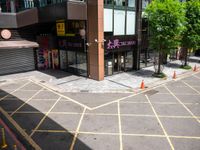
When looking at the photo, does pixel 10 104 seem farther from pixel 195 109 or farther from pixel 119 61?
pixel 195 109

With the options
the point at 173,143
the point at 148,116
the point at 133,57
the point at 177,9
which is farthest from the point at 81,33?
the point at 173,143

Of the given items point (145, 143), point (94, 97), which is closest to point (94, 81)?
point (94, 97)

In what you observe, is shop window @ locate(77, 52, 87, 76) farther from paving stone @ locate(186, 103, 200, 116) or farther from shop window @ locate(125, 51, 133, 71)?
paving stone @ locate(186, 103, 200, 116)

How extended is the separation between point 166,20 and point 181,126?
12659 millimetres

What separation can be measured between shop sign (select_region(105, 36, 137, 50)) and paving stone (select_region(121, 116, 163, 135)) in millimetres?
10394

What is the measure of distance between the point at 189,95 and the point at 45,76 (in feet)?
52.1

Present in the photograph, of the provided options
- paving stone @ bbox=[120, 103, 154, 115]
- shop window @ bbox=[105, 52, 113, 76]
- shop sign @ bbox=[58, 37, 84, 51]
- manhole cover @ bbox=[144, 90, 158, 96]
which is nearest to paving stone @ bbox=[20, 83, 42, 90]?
shop sign @ bbox=[58, 37, 84, 51]

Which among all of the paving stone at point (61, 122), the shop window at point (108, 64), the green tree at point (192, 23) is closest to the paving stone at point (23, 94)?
the paving stone at point (61, 122)

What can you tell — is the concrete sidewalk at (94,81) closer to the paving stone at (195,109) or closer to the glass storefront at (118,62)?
the glass storefront at (118,62)

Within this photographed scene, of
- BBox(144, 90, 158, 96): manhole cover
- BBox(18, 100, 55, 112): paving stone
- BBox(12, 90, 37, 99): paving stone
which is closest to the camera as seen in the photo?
BBox(18, 100, 55, 112): paving stone

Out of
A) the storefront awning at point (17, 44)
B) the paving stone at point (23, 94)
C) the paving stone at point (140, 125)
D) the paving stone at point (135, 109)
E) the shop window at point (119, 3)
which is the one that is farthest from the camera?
the storefront awning at point (17, 44)

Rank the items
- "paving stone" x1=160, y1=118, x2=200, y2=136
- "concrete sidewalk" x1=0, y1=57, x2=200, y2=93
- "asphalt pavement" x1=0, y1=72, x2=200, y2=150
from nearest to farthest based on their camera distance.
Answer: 1. "asphalt pavement" x1=0, y1=72, x2=200, y2=150
2. "paving stone" x1=160, y1=118, x2=200, y2=136
3. "concrete sidewalk" x1=0, y1=57, x2=200, y2=93

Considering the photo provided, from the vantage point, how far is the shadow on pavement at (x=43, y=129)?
9758 millimetres

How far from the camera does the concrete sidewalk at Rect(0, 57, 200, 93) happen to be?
18219mm
